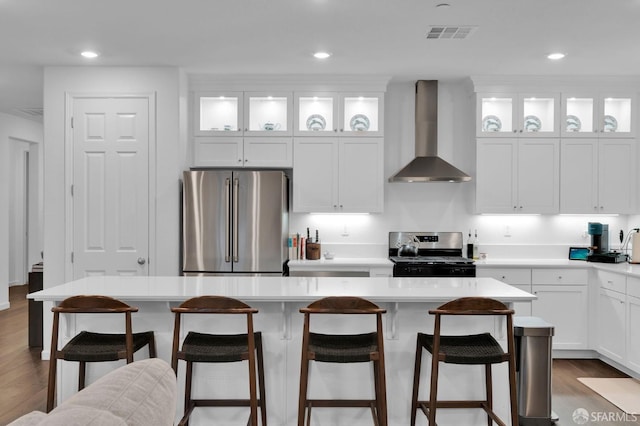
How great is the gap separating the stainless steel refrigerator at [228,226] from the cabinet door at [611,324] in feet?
9.85

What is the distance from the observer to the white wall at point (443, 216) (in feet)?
17.3

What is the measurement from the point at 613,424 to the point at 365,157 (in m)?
3.02

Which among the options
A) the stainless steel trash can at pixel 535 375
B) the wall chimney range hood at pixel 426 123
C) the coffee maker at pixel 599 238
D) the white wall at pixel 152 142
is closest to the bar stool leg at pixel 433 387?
the stainless steel trash can at pixel 535 375

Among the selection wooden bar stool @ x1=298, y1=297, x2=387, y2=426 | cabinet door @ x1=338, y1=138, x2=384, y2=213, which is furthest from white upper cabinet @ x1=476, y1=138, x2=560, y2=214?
wooden bar stool @ x1=298, y1=297, x2=387, y2=426

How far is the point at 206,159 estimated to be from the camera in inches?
195

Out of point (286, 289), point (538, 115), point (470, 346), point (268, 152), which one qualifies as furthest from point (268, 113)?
point (470, 346)

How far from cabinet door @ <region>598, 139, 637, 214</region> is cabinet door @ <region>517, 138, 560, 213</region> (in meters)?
0.44

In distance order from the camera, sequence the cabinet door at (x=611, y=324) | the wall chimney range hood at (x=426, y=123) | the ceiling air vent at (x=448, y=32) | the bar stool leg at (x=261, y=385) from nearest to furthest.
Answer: the bar stool leg at (x=261, y=385), the ceiling air vent at (x=448, y=32), the cabinet door at (x=611, y=324), the wall chimney range hood at (x=426, y=123)

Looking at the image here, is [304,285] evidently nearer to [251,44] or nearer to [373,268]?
[373,268]

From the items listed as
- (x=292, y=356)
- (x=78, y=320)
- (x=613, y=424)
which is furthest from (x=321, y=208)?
(x=613, y=424)

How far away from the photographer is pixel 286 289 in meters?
2.90

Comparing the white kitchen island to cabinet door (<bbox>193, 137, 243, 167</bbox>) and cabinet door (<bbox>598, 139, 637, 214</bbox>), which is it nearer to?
cabinet door (<bbox>193, 137, 243, 167</bbox>)

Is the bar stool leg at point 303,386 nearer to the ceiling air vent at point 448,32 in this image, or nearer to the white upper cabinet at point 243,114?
the ceiling air vent at point 448,32

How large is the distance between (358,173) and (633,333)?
2.79 metres
